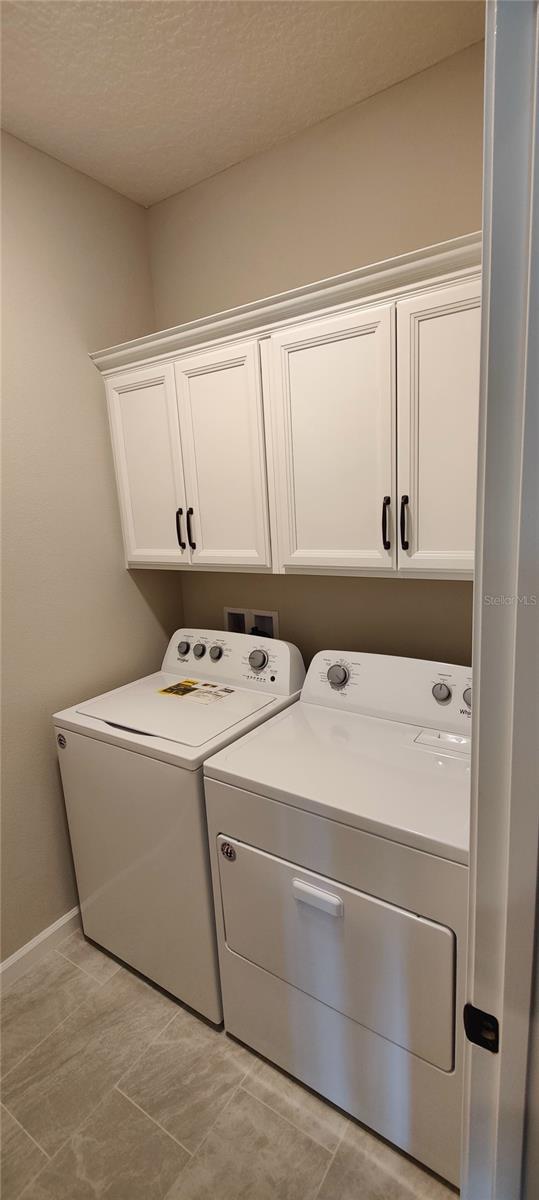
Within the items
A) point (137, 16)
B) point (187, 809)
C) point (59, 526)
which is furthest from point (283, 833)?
point (137, 16)

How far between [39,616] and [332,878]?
1.25 metres

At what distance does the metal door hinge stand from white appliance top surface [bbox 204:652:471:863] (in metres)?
0.47

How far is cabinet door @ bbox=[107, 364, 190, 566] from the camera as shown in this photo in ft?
6.11

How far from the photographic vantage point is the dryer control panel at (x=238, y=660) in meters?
1.85

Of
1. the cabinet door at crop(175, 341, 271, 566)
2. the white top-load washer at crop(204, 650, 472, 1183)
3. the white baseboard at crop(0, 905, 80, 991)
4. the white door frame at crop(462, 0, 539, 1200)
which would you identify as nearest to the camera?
the white door frame at crop(462, 0, 539, 1200)

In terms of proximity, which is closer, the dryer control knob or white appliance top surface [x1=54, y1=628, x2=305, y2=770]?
white appliance top surface [x1=54, y1=628, x2=305, y2=770]

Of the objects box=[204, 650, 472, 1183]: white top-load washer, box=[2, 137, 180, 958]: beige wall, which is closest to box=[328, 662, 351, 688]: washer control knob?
box=[204, 650, 472, 1183]: white top-load washer

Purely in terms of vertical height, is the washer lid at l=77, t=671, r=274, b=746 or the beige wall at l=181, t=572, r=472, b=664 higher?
the beige wall at l=181, t=572, r=472, b=664

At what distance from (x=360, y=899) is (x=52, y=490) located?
5.09 feet

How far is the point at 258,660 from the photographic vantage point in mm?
1896

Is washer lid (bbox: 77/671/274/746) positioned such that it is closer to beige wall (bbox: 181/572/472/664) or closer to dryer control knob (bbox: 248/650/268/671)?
dryer control knob (bbox: 248/650/268/671)

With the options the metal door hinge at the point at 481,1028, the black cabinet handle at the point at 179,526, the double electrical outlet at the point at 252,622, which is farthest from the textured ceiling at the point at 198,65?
the metal door hinge at the point at 481,1028

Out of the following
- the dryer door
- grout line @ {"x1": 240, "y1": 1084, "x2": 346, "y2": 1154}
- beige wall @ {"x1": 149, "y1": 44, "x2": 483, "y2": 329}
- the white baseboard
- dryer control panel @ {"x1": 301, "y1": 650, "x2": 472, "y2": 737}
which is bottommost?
grout line @ {"x1": 240, "y1": 1084, "x2": 346, "y2": 1154}

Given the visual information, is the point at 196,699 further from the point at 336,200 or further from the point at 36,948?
the point at 336,200
